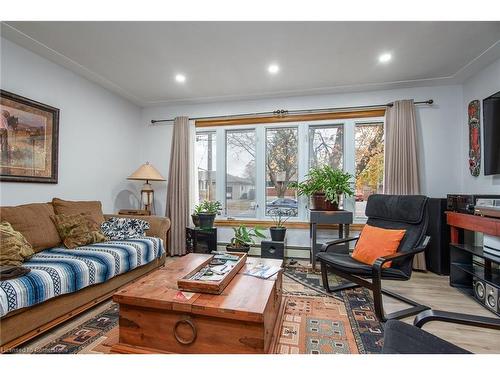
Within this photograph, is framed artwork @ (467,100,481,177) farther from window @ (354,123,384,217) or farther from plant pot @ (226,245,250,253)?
plant pot @ (226,245,250,253)

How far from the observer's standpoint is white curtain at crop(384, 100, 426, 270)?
3.21 metres

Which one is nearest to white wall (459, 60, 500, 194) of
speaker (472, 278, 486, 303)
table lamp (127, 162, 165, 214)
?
speaker (472, 278, 486, 303)

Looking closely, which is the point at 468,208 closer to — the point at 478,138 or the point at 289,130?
the point at 478,138

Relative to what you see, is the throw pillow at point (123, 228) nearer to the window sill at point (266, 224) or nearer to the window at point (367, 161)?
the window sill at point (266, 224)

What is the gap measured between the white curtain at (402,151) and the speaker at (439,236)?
303 mm

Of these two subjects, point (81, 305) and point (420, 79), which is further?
point (420, 79)

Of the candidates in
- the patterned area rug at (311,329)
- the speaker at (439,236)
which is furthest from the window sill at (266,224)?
the patterned area rug at (311,329)

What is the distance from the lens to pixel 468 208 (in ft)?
8.19

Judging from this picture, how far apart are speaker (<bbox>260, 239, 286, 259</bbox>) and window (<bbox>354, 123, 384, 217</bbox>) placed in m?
1.18

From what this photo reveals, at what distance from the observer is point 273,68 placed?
2.92 metres

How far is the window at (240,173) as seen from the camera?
13.0ft

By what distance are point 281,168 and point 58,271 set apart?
2868mm

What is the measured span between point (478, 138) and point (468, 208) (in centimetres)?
97
